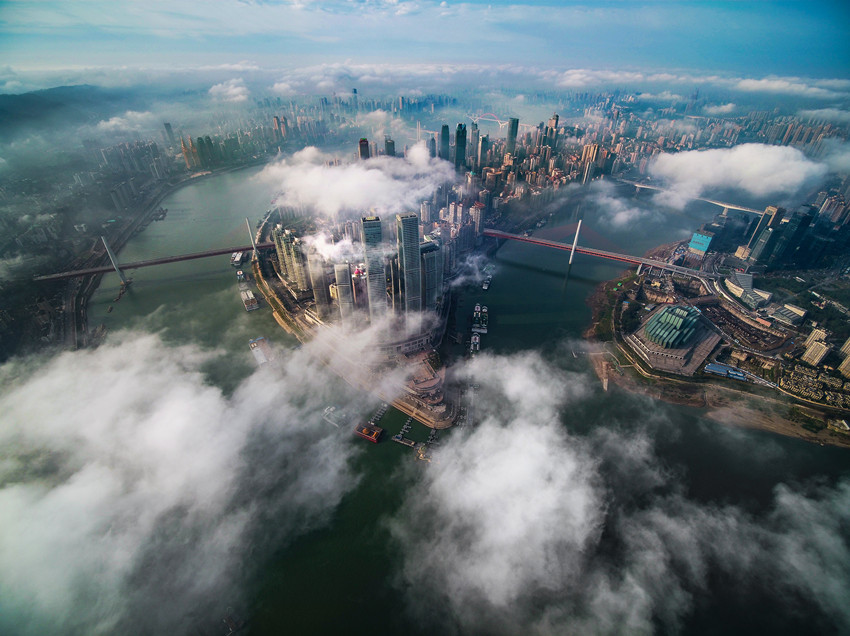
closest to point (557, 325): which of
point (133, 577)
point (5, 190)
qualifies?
point (133, 577)

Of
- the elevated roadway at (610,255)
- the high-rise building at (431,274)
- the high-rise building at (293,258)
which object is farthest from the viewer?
the elevated roadway at (610,255)

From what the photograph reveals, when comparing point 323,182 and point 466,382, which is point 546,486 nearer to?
point 466,382

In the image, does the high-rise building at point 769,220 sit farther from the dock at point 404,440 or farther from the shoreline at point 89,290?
the shoreline at point 89,290

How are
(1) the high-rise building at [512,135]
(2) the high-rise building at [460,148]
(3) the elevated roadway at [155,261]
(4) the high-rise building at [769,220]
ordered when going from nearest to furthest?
(3) the elevated roadway at [155,261] < (4) the high-rise building at [769,220] < (2) the high-rise building at [460,148] < (1) the high-rise building at [512,135]

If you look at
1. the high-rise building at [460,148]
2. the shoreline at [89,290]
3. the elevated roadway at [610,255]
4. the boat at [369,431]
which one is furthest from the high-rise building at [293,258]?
the high-rise building at [460,148]

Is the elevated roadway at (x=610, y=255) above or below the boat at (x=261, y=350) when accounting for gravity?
above

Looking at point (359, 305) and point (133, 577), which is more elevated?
point (359, 305)

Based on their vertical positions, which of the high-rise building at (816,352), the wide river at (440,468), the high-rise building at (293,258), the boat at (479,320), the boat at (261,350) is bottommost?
the wide river at (440,468)
